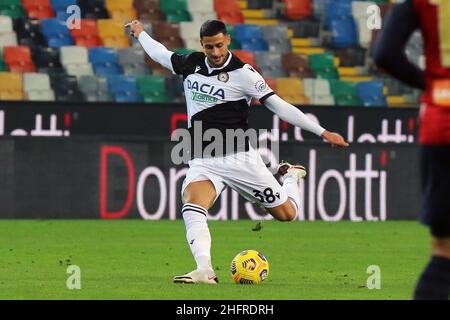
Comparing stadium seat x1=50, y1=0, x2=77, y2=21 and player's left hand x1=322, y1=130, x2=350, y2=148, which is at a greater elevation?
stadium seat x1=50, y1=0, x2=77, y2=21

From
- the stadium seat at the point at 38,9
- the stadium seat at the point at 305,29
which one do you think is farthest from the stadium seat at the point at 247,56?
the stadium seat at the point at 38,9

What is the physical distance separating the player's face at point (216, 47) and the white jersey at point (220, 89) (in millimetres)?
174

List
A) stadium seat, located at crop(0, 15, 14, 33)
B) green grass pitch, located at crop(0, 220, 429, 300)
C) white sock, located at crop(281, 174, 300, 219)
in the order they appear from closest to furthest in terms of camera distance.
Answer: green grass pitch, located at crop(0, 220, 429, 300), white sock, located at crop(281, 174, 300, 219), stadium seat, located at crop(0, 15, 14, 33)

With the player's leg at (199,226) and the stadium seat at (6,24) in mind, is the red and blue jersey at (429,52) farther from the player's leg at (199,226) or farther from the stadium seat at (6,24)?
the stadium seat at (6,24)

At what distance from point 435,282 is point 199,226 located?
13.3 ft

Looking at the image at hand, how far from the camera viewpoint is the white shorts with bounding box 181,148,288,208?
398 inches

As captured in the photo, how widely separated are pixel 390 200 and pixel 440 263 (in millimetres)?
12522

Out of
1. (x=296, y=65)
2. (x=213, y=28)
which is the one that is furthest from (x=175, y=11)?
(x=213, y=28)

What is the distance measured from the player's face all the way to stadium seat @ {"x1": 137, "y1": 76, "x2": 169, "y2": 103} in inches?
325

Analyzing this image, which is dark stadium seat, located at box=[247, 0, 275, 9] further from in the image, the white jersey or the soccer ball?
the soccer ball

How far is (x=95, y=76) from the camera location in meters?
18.3

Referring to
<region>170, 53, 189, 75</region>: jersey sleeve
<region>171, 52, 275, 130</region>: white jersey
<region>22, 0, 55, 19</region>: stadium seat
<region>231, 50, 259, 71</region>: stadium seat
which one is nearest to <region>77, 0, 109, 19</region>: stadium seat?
<region>22, 0, 55, 19</region>: stadium seat

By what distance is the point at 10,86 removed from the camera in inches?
698

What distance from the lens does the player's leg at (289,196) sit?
412 inches
